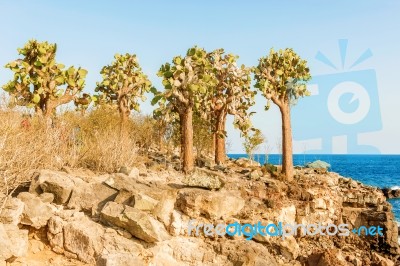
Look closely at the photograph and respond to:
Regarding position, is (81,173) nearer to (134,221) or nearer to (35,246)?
(35,246)

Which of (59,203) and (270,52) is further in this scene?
(270,52)

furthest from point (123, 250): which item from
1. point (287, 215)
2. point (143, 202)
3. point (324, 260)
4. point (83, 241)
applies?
point (287, 215)

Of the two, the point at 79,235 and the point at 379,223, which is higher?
the point at 79,235

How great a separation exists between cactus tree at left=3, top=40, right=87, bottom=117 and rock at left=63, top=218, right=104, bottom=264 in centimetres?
1092

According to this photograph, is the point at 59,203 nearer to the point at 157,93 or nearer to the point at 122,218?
the point at 122,218

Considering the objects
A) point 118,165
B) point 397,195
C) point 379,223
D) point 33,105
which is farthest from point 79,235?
point 397,195

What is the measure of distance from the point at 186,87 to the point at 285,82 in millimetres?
5274

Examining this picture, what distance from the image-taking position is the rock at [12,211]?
25.0 ft

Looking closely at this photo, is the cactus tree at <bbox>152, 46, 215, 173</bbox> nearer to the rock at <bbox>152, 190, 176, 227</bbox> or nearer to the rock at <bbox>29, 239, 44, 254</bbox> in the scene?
the rock at <bbox>152, 190, 176, 227</bbox>

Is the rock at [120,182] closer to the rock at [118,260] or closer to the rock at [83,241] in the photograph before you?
the rock at [83,241]

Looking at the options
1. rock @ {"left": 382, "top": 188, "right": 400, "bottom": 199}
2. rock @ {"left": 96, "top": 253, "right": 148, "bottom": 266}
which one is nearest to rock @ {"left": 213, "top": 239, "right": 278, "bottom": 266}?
rock @ {"left": 96, "top": 253, "right": 148, "bottom": 266}

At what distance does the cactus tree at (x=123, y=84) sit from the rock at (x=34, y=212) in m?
15.9

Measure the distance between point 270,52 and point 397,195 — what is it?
3517 centimetres

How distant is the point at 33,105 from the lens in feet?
58.2
